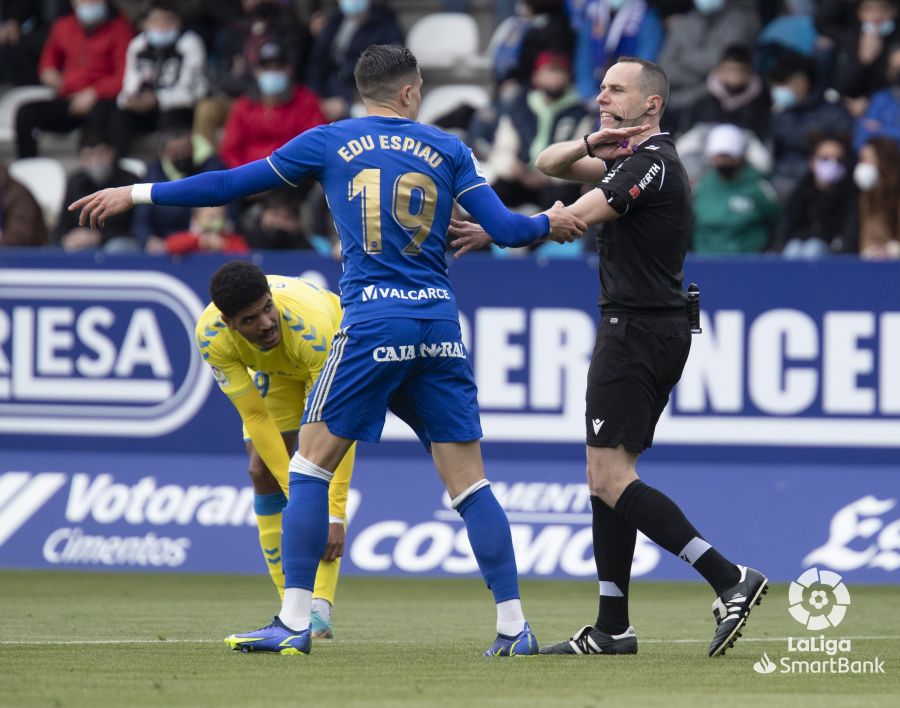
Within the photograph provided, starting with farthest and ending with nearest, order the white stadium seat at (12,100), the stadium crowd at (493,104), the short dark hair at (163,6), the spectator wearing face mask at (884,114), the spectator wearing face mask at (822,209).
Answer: the white stadium seat at (12,100), the short dark hair at (163,6), the spectator wearing face mask at (884,114), the stadium crowd at (493,104), the spectator wearing face mask at (822,209)

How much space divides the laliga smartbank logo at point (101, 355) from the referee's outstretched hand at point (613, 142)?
18.8ft

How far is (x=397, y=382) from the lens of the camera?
6.54m

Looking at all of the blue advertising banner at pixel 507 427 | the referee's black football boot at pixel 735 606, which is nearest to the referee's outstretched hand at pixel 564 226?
the referee's black football boot at pixel 735 606

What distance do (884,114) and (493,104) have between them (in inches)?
145

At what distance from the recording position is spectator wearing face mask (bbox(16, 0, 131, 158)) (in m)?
16.4

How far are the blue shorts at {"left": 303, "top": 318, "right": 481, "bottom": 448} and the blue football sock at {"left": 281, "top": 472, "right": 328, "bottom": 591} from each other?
259 millimetres

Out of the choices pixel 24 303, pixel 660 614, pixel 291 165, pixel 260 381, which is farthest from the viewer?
pixel 24 303

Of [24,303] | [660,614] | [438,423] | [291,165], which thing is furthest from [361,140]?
[24,303]

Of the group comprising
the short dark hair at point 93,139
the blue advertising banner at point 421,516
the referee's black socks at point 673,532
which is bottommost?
the blue advertising banner at point 421,516

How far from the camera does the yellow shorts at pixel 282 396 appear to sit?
26.2ft

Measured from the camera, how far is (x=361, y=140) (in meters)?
6.52

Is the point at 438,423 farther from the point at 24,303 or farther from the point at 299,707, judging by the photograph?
A: the point at 24,303

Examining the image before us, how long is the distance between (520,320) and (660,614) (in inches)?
130

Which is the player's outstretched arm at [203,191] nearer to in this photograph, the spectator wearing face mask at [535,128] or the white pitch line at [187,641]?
the white pitch line at [187,641]
